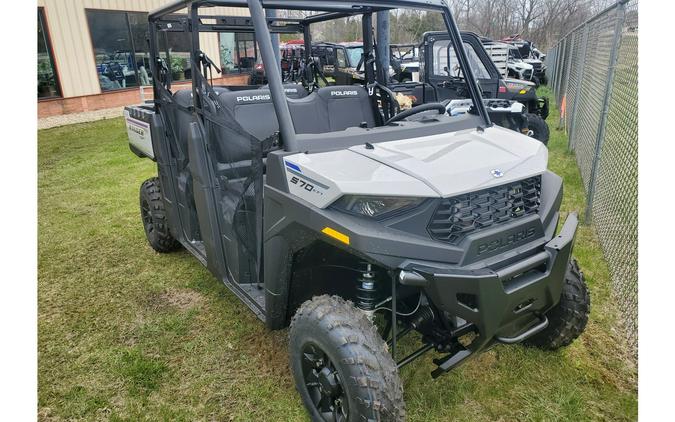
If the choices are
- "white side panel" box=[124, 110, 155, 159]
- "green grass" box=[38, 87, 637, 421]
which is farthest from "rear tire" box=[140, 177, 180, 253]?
"white side panel" box=[124, 110, 155, 159]

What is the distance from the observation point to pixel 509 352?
296 cm

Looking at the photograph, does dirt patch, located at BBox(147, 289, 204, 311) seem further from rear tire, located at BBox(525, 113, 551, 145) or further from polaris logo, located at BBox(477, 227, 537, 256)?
rear tire, located at BBox(525, 113, 551, 145)

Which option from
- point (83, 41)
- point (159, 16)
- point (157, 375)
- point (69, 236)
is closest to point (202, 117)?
point (159, 16)

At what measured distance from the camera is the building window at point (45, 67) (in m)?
12.1

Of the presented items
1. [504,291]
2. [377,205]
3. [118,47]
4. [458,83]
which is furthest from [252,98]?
[118,47]

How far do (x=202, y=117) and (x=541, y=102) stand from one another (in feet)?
27.5

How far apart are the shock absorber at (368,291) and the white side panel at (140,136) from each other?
2538 mm

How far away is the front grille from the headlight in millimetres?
133

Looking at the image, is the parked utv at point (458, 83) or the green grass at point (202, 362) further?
the parked utv at point (458, 83)

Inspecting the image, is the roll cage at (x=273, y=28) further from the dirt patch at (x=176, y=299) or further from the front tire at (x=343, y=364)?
the dirt patch at (x=176, y=299)

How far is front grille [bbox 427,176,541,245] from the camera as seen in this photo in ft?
6.57

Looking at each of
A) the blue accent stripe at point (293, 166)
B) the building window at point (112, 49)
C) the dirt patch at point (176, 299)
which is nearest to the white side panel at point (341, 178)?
the blue accent stripe at point (293, 166)

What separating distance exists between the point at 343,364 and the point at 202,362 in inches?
53.2

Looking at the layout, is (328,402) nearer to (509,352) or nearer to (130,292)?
(509,352)
